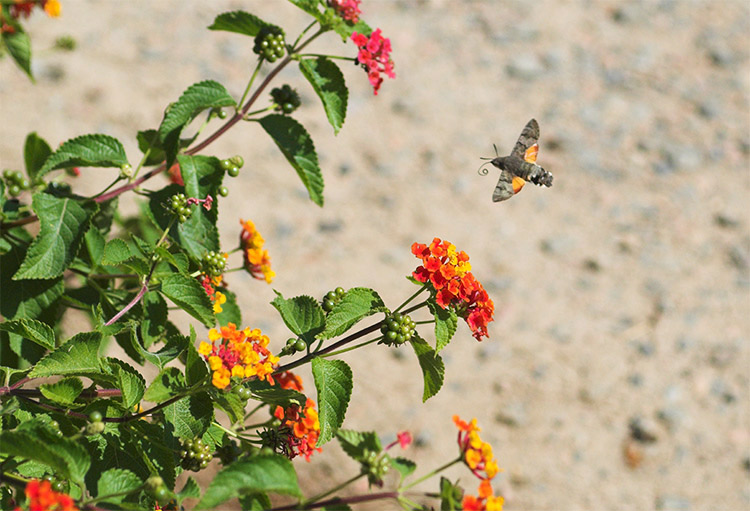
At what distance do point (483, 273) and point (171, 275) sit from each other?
2.88m

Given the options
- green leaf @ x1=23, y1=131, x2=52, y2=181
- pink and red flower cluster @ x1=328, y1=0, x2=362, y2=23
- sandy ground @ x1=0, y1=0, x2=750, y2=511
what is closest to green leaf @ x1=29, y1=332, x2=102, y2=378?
green leaf @ x1=23, y1=131, x2=52, y2=181

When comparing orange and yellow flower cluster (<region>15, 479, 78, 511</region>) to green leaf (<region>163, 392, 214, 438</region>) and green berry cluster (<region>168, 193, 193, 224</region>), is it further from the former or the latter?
green berry cluster (<region>168, 193, 193, 224</region>)

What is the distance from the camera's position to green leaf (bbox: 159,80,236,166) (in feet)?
6.15

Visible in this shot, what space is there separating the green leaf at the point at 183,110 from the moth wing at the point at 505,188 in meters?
0.64

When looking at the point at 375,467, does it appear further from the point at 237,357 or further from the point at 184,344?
the point at 184,344

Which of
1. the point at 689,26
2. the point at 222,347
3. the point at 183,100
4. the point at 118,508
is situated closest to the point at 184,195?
the point at 183,100

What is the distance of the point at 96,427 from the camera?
132cm

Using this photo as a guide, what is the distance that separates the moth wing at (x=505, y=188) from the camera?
5.89 ft

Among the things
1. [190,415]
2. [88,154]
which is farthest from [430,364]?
[88,154]

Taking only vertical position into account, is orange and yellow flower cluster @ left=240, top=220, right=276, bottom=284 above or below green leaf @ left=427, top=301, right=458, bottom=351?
above

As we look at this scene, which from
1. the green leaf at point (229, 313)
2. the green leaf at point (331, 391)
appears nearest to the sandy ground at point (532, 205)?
the green leaf at point (229, 313)

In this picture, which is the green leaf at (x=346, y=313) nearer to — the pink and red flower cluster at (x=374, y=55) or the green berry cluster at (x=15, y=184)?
the pink and red flower cluster at (x=374, y=55)

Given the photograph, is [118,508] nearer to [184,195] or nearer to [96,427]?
[96,427]

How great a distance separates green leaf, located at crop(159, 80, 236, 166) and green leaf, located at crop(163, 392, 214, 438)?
649 mm
